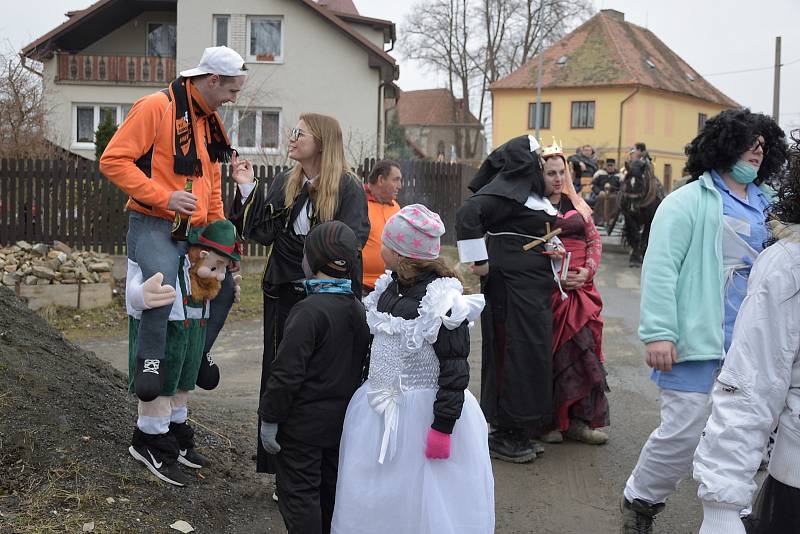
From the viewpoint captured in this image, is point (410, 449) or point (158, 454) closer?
point (410, 449)

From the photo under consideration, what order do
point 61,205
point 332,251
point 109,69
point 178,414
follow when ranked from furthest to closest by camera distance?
point 109,69, point 61,205, point 178,414, point 332,251

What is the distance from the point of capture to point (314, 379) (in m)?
3.62

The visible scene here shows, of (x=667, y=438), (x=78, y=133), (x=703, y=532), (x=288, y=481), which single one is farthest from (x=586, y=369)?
(x=78, y=133)

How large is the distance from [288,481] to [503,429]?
8.45ft

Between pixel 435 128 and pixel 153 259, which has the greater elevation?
pixel 435 128

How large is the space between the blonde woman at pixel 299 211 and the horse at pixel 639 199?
14267 mm

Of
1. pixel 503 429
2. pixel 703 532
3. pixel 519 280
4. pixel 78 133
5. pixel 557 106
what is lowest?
pixel 503 429

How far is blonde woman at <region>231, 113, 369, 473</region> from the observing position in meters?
4.55

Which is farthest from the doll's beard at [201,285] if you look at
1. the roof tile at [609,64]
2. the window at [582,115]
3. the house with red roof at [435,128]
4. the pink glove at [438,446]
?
the house with red roof at [435,128]

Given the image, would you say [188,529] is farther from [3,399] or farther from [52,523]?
[3,399]

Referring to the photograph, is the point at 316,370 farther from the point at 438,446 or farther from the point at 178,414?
the point at 178,414

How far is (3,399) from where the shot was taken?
4516 millimetres

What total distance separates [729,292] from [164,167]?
112 inches

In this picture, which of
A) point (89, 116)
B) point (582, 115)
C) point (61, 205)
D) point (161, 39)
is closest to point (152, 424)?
point (61, 205)
